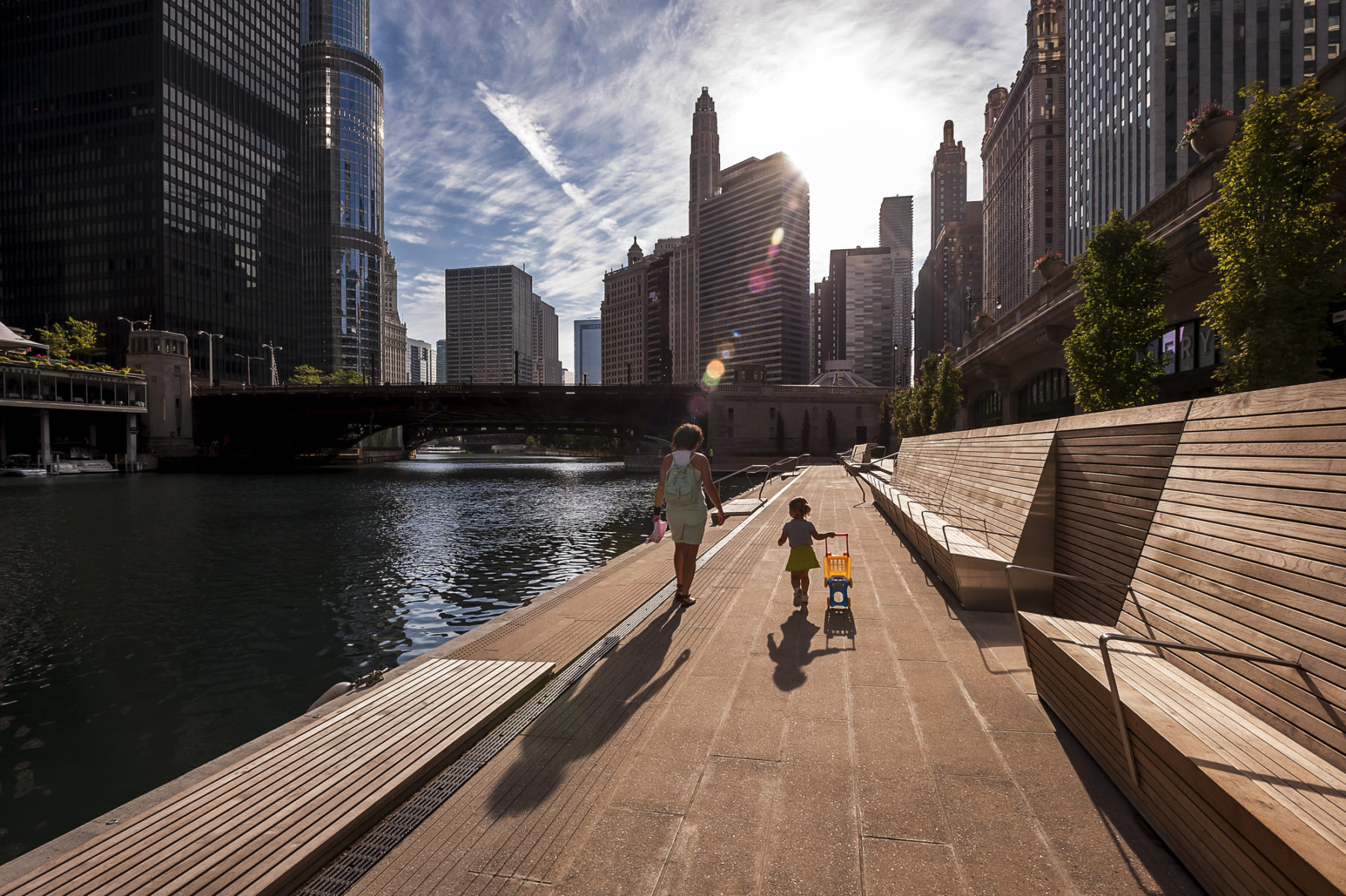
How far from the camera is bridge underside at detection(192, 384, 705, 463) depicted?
207 feet

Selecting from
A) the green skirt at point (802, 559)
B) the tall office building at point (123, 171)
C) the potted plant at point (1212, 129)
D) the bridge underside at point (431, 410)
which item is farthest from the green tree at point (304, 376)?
the green skirt at point (802, 559)

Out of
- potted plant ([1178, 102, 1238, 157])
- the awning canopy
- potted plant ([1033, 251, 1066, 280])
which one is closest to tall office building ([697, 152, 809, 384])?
the awning canopy

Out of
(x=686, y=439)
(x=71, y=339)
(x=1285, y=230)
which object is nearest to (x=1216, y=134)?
(x=1285, y=230)

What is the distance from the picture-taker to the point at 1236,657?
9.45ft

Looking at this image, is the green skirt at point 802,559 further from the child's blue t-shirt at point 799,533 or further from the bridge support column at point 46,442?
the bridge support column at point 46,442

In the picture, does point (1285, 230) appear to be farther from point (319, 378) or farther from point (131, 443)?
point (319, 378)

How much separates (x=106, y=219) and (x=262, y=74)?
40.9 m

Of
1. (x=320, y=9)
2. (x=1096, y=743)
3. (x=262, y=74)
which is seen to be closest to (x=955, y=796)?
(x=1096, y=743)

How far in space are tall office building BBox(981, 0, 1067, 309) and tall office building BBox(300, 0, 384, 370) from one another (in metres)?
144

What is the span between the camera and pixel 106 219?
325ft

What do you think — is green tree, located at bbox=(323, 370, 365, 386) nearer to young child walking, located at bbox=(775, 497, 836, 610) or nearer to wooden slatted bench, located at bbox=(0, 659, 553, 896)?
young child walking, located at bbox=(775, 497, 836, 610)

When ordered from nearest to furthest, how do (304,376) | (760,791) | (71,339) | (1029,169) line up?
(760,791)
(71,339)
(1029,169)
(304,376)

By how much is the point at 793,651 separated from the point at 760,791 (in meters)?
2.63

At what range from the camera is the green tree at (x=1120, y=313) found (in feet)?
Answer: 54.5
